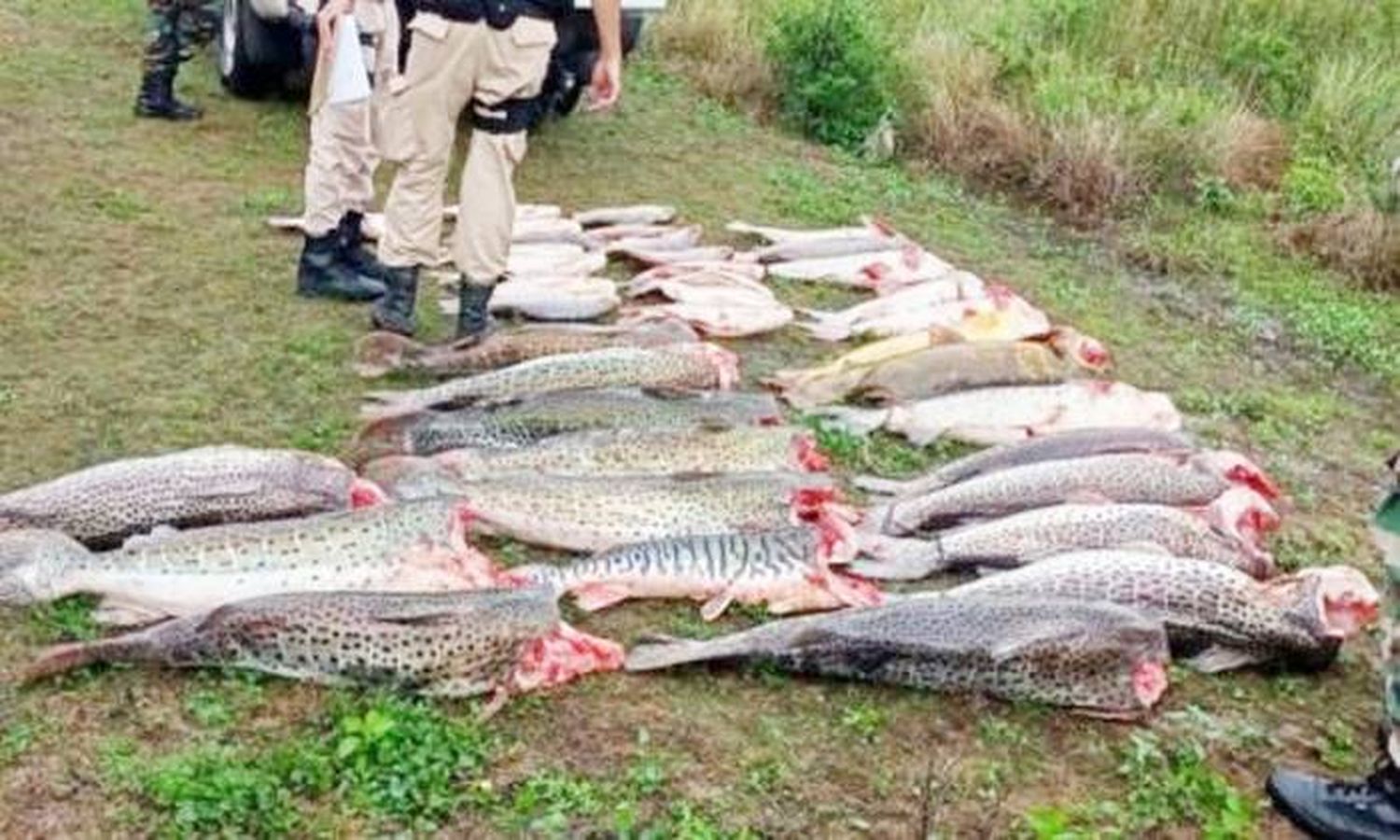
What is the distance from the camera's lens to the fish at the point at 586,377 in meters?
5.85

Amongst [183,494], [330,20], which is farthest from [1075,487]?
[330,20]

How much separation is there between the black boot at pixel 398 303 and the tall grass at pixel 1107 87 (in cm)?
501

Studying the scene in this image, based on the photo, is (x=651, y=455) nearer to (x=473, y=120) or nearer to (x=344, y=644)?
(x=344, y=644)

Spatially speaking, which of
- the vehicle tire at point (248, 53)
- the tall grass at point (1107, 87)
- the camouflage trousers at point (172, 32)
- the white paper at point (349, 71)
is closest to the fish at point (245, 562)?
the white paper at point (349, 71)

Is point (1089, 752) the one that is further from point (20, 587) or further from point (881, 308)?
point (881, 308)

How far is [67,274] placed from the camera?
6.98 meters

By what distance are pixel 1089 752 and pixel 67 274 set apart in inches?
174

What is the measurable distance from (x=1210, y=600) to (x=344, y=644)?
7.37 ft

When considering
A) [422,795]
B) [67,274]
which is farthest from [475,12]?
[422,795]

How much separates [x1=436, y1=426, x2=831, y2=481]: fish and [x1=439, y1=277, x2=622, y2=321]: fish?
1.51 m

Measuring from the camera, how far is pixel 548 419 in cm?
569

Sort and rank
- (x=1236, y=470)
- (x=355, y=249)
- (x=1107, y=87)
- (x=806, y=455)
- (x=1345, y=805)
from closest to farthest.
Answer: (x=1345, y=805)
(x=806, y=455)
(x=1236, y=470)
(x=355, y=249)
(x=1107, y=87)

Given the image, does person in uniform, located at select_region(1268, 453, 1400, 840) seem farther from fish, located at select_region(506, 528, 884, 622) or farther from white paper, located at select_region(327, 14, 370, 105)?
white paper, located at select_region(327, 14, 370, 105)

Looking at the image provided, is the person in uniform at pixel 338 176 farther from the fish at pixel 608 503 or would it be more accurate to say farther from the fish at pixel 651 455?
the fish at pixel 608 503
